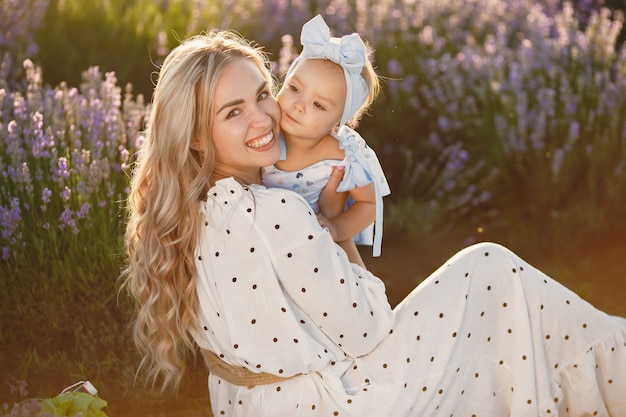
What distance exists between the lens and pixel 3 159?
4168 mm

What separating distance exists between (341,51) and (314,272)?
0.76m

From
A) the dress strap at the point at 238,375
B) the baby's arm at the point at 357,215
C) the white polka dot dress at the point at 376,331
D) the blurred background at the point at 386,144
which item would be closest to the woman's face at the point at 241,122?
the white polka dot dress at the point at 376,331

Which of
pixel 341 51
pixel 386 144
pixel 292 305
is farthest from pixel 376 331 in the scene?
pixel 386 144

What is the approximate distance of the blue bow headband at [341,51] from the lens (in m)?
3.26

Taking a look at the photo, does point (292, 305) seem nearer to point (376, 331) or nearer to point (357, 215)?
point (376, 331)

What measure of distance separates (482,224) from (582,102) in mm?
883

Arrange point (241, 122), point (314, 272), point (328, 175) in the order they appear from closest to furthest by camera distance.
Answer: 1. point (314, 272)
2. point (241, 122)
3. point (328, 175)

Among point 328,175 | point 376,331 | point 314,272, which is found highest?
point 328,175

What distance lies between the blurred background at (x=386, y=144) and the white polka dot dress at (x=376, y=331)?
0.94 meters

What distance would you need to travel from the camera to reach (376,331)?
3.03 m

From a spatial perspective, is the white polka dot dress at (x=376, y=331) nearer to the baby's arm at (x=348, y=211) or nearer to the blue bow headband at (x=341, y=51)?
the baby's arm at (x=348, y=211)

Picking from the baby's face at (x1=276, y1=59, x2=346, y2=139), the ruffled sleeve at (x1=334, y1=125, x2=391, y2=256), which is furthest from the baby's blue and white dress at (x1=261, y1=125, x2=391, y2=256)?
the baby's face at (x1=276, y1=59, x2=346, y2=139)

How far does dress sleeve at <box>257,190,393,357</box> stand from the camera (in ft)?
9.46

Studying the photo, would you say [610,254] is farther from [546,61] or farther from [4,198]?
[4,198]
